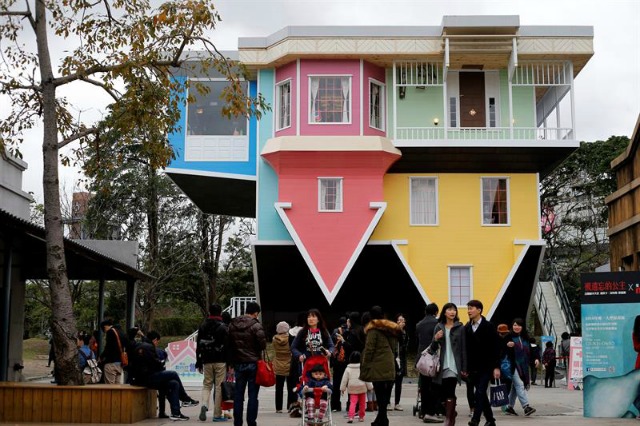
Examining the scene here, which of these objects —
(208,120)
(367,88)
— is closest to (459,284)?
(367,88)

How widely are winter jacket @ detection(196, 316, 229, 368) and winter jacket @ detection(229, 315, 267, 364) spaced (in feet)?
6.07

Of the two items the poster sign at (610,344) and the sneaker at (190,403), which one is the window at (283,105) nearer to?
the sneaker at (190,403)

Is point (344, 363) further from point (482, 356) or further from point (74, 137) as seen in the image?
point (74, 137)

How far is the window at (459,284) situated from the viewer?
29.2 metres

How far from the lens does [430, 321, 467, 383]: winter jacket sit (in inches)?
463

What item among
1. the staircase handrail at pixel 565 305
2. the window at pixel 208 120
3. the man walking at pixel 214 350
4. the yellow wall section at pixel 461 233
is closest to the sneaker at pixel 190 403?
the man walking at pixel 214 350

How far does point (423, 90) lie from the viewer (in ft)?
98.7

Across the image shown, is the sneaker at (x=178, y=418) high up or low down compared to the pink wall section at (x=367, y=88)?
down

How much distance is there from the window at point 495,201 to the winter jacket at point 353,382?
1658 centimetres

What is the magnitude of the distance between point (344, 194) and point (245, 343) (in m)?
17.1

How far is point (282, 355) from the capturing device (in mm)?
15539

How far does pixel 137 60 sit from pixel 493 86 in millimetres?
18702

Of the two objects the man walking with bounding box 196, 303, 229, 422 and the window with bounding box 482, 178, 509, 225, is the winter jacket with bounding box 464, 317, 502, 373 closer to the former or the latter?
the man walking with bounding box 196, 303, 229, 422

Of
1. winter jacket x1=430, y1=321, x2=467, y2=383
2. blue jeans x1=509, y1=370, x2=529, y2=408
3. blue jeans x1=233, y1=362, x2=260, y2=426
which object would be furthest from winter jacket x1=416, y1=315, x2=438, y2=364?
blue jeans x1=233, y1=362, x2=260, y2=426
